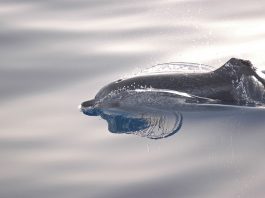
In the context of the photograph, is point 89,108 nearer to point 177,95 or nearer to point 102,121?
point 102,121

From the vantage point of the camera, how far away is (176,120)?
1072 cm

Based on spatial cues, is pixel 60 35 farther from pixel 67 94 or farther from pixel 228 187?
pixel 228 187

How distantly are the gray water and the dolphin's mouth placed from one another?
5.5 inches

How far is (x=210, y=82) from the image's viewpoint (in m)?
11.3

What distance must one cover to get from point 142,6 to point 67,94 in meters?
6.64

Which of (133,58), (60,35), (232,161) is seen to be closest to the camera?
(232,161)

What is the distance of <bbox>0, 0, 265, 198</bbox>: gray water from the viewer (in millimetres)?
8719

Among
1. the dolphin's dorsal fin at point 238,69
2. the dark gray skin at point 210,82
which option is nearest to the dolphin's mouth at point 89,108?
the dark gray skin at point 210,82

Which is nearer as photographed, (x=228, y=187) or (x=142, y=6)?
(x=228, y=187)

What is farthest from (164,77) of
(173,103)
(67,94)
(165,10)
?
(165,10)

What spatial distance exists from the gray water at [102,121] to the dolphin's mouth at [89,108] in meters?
0.14

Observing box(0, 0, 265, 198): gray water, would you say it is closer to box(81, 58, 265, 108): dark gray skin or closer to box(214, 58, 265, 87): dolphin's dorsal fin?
box(81, 58, 265, 108): dark gray skin

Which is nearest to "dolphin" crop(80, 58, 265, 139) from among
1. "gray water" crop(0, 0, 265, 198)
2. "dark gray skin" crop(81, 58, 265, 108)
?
"dark gray skin" crop(81, 58, 265, 108)

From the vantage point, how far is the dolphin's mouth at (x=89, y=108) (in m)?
11.4
